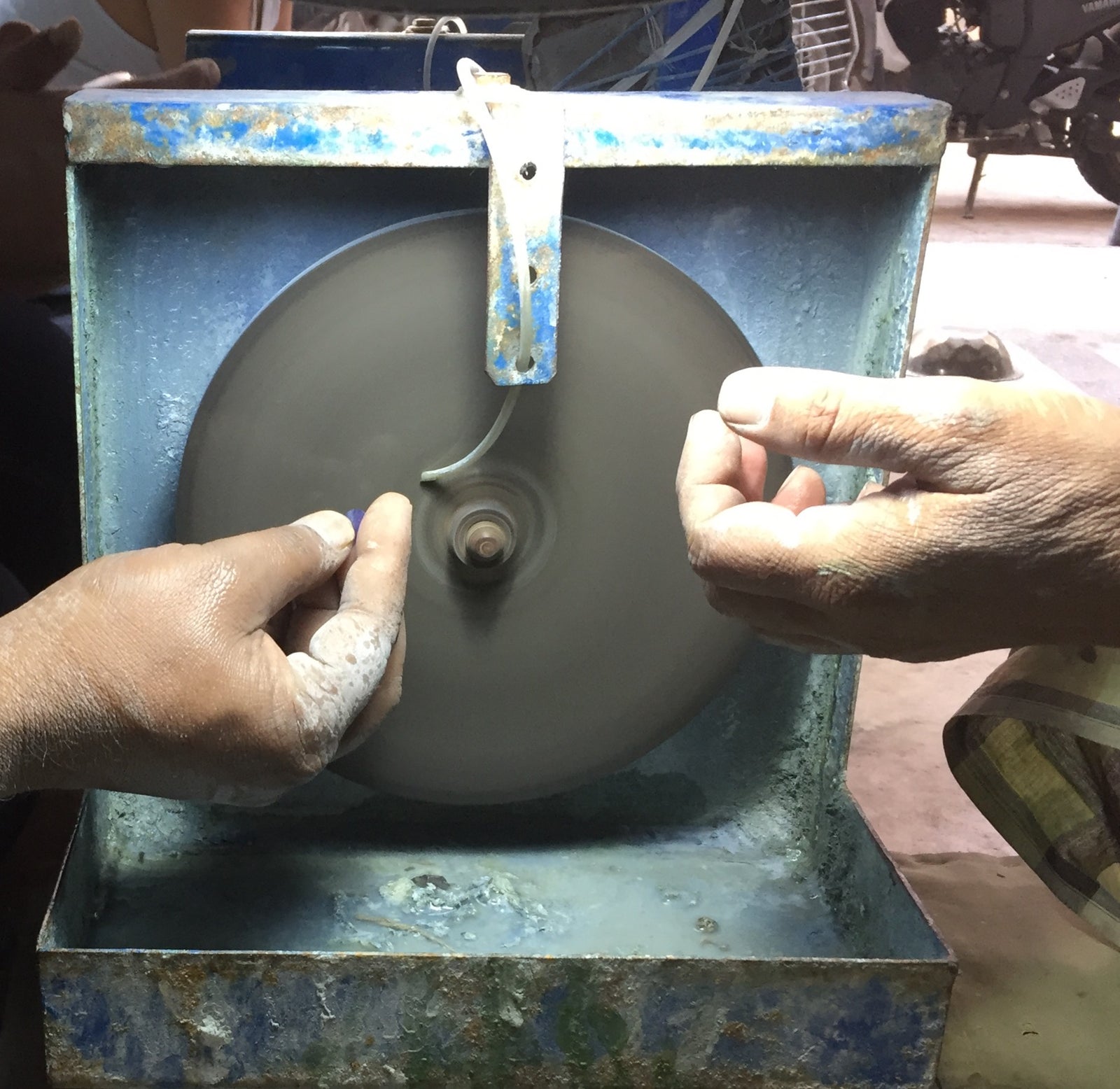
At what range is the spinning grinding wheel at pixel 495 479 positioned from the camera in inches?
38.8

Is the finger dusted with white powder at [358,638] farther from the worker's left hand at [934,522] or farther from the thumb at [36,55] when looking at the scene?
the thumb at [36,55]

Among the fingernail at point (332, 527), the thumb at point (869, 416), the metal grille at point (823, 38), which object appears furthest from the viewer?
the metal grille at point (823, 38)

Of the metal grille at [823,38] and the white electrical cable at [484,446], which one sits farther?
the metal grille at [823,38]

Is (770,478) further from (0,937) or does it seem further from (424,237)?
(0,937)

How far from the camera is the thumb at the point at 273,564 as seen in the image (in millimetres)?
820

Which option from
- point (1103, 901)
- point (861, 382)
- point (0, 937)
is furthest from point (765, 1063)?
point (0, 937)

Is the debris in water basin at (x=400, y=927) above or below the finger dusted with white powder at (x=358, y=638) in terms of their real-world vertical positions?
below

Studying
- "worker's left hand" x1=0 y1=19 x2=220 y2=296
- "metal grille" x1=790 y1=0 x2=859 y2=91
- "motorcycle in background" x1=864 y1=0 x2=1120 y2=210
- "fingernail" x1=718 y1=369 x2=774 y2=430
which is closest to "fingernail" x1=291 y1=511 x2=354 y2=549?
"fingernail" x1=718 y1=369 x2=774 y2=430

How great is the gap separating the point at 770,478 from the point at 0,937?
3.26 feet

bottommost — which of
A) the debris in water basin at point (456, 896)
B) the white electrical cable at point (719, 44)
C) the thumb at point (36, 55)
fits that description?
the debris in water basin at point (456, 896)

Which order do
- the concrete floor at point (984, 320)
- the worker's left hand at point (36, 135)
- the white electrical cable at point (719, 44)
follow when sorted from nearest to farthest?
the white electrical cable at point (719, 44) < the worker's left hand at point (36, 135) < the concrete floor at point (984, 320)

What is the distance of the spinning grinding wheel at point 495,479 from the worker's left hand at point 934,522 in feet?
0.81

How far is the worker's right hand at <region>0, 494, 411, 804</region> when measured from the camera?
796 millimetres

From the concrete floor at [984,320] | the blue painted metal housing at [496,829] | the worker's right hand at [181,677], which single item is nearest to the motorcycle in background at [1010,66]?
the concrete floor at [984,320]
